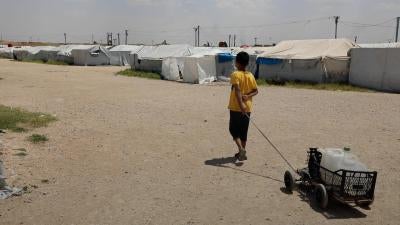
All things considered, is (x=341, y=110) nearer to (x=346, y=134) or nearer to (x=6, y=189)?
(x=346, y=134)

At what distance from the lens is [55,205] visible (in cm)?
529

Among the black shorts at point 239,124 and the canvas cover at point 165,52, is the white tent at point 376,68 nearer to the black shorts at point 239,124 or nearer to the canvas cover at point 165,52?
the canvas cover at point 165,52

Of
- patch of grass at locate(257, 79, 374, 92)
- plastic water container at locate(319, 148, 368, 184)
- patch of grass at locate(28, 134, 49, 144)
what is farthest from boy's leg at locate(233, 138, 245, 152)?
patch of grass at locate(257, 79, 374, 92)

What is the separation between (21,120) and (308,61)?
1880 cm

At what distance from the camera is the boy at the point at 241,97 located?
6.96m

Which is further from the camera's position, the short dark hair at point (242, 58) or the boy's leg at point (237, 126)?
the boy's leg at point (237, 126)

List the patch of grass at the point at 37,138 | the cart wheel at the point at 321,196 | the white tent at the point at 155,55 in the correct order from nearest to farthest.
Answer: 1. the cart wheel at the point at 321,196
2. the patch of grass at the point at 37,138
3. the white tent at the point at 155,55

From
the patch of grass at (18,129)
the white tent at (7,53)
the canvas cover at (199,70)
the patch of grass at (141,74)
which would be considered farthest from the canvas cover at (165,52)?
the white tent at (7,53)

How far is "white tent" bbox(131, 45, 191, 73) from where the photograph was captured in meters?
32.7

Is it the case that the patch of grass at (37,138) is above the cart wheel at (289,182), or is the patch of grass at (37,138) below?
below

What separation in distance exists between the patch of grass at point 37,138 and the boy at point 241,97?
3.89m

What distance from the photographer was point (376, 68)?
23.0m

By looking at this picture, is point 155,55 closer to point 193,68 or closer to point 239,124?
point 193,68

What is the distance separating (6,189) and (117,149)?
111 inches
